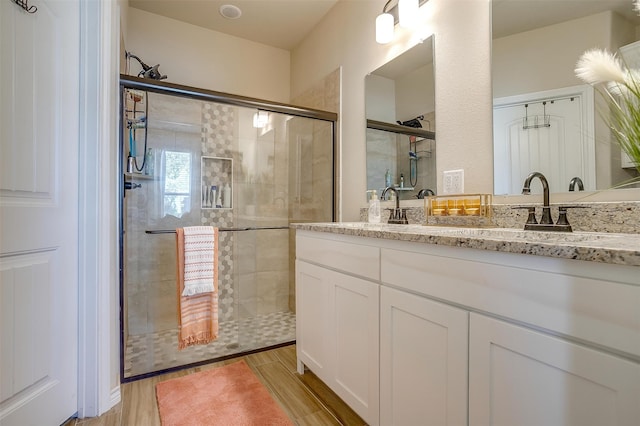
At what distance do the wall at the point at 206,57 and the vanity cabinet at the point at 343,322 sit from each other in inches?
78.5

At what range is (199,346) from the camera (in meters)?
2.00

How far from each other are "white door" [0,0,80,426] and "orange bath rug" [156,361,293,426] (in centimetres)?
42

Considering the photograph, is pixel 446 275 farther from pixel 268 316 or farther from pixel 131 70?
pixel 131 70

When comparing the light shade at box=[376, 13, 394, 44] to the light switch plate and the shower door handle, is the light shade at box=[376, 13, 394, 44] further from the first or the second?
the shower door handle

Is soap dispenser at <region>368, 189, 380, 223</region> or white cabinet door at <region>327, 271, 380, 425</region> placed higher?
soap dispenser at <region>368, 189, 380, 223</region>

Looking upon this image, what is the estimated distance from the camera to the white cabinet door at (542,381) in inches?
22.1

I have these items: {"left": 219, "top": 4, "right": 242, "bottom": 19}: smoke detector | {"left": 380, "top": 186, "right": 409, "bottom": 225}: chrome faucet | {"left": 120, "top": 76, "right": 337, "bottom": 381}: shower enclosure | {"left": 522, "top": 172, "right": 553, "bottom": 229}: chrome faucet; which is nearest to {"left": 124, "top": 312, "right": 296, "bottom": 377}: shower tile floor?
{"left": 120, "top": 76, "right": 337, "bottom": 381}: shower enclosure

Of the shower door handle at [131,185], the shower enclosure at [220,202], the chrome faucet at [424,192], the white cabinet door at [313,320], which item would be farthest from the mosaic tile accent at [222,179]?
the chrome faucet at [424,192]

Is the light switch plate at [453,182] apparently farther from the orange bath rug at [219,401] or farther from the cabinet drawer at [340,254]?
the orange bath rug at [219,401]

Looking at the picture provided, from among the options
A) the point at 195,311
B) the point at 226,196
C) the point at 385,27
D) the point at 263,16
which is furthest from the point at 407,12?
the point at 195,311

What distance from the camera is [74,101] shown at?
132 cm

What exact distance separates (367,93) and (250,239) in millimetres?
1421

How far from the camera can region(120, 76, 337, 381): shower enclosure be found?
1.84 meters

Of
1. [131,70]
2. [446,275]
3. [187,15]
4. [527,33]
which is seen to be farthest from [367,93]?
[131,70]
